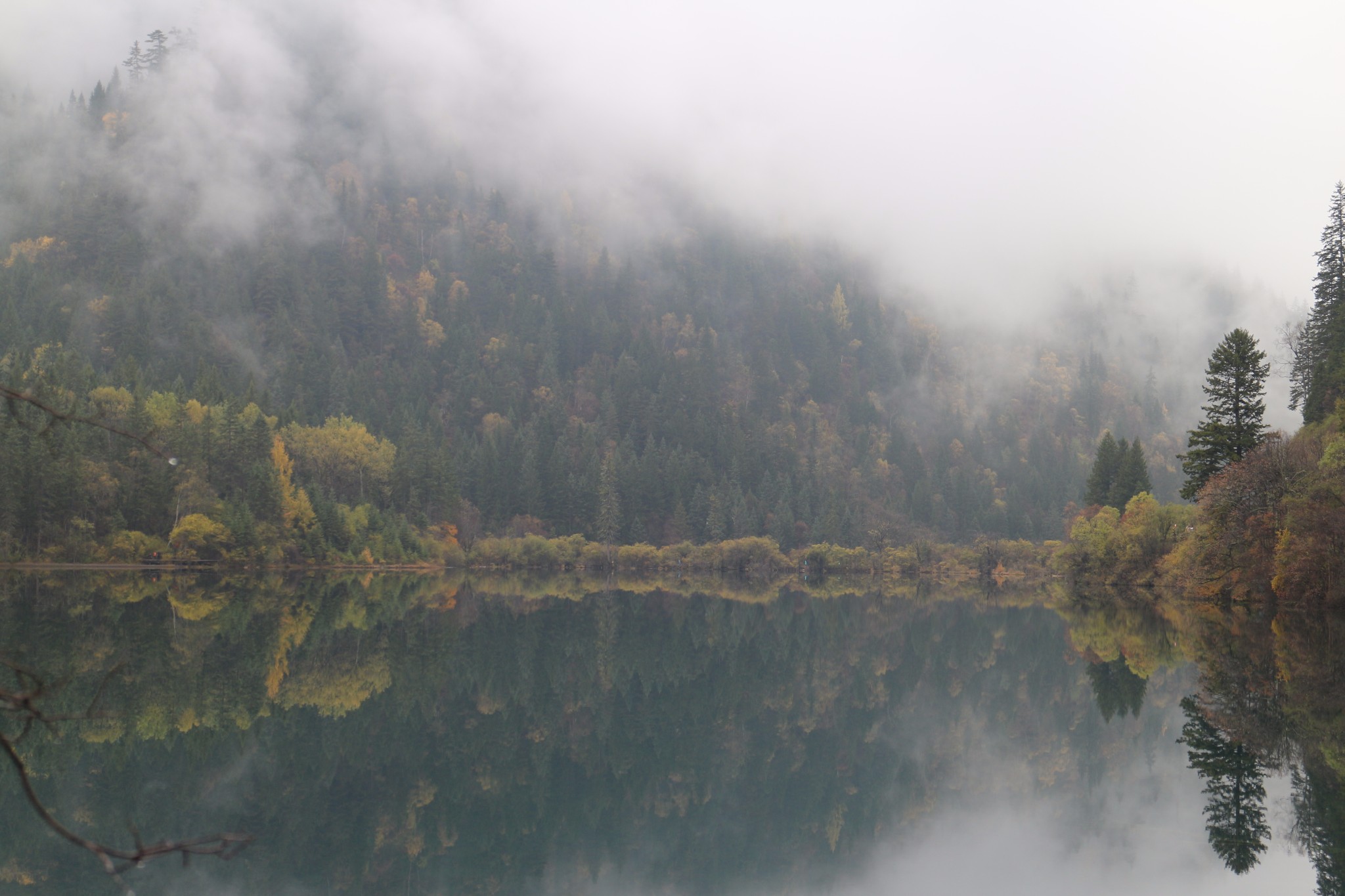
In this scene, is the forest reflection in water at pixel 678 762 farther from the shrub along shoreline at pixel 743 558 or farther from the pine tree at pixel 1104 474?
the shrub along shoreline at pixel 743 558

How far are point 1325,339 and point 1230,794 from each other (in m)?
67.5

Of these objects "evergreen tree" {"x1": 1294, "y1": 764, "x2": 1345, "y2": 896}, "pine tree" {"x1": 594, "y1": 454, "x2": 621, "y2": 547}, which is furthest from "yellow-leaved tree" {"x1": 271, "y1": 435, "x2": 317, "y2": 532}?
"evergreen tree" {"x1": 1294, "y1": 764, "x2": 1345, "y2": 896}

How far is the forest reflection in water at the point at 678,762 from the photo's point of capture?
15.4 metres

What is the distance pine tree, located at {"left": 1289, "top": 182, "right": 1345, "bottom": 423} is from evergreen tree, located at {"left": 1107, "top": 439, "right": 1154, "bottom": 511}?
2015 centimetres

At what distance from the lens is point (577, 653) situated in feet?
131

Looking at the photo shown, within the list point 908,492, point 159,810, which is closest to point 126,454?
point 159,810

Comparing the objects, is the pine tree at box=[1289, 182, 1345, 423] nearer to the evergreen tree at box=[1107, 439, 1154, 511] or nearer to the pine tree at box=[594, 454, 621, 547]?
the evergreen tree at box=[1107, 439, 1154, 511]

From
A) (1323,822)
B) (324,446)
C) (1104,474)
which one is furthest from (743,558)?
(1323,822)

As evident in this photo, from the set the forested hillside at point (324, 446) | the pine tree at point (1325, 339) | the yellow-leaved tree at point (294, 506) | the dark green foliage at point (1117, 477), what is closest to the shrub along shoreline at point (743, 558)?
the forested hillside at point (324, 446)

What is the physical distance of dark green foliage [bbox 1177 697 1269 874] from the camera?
49.4 feet

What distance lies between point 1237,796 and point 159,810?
17678 millimetres

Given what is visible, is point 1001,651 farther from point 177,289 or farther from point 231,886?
point 177,289

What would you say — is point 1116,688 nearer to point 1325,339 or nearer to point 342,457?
point 1325,339

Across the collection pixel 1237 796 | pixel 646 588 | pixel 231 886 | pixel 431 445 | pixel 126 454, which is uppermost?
pixel 431 445
